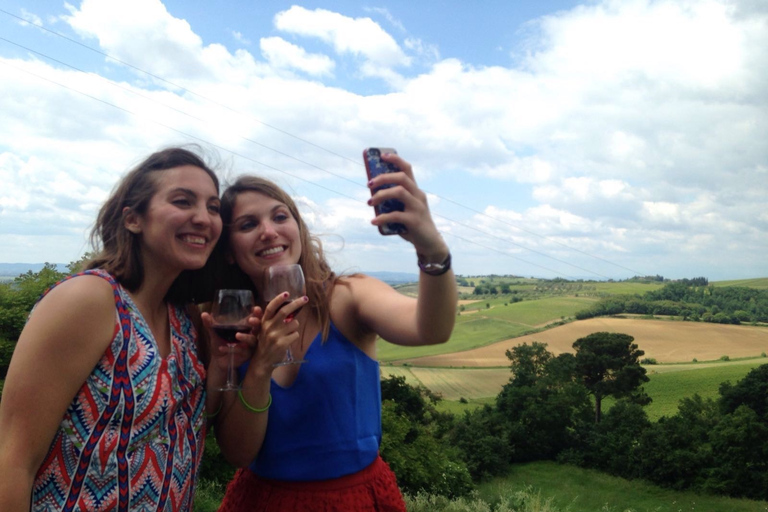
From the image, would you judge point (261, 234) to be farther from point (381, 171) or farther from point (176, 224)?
point (381, 171)

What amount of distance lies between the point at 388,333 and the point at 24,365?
1.41 m

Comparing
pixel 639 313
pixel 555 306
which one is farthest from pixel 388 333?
pixel 555 306

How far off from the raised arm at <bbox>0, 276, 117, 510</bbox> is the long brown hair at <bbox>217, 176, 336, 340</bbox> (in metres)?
0.91

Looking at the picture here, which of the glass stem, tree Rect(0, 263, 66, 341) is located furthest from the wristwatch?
tree Rect(0, 263, 66, 341)

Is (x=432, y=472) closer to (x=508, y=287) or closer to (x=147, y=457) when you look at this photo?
(x=147, y=457)

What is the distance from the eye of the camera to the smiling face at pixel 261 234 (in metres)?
2.73

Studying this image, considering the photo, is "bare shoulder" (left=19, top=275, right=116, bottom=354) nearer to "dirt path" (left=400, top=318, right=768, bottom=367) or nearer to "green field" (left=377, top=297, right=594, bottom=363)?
"green field" (left=377, top=297, right=594, bottom=363)

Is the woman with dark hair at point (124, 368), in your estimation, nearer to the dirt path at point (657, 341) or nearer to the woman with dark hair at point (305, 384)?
the woman with dark hair at point (305, 384)

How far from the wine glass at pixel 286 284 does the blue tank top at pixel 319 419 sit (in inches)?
6.1

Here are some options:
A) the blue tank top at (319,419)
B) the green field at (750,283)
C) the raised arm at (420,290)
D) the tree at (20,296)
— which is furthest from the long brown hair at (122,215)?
the green field at (750,283)

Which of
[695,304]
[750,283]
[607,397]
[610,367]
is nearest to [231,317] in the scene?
[610,367]

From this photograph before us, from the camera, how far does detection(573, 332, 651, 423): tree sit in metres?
48.6

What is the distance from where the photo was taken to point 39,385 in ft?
6.64

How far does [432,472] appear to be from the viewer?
2672 centimetres
